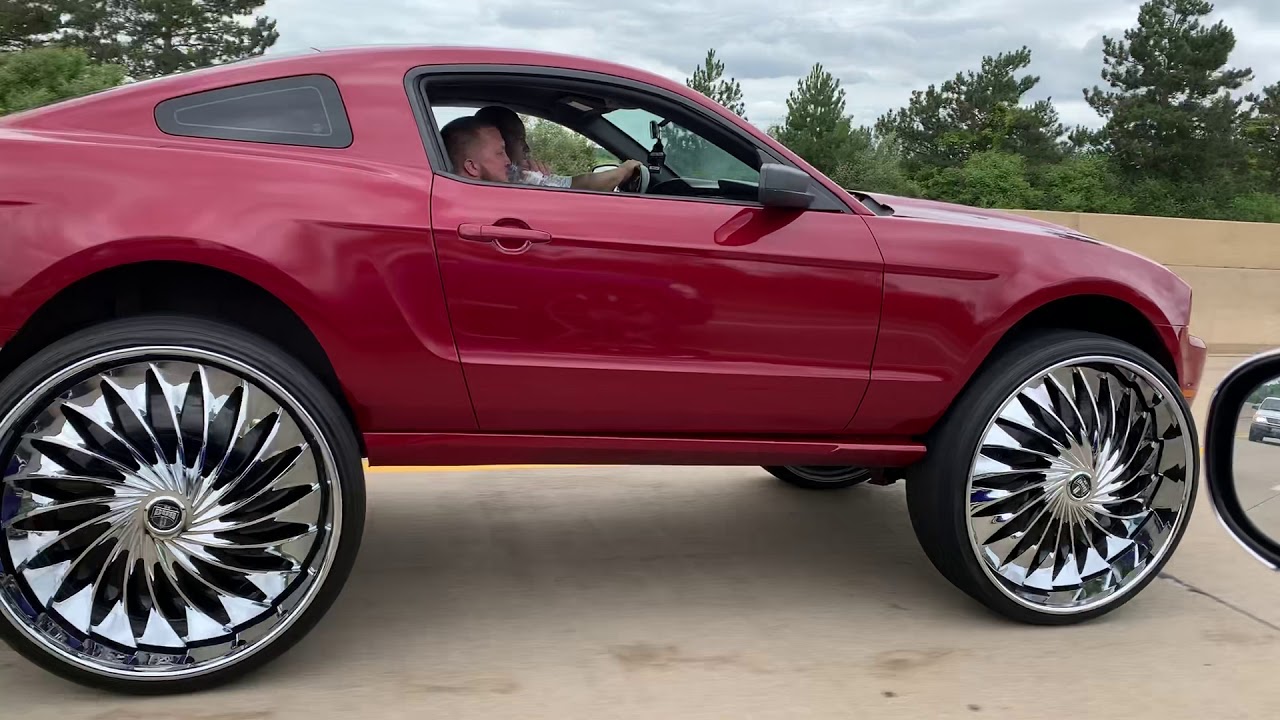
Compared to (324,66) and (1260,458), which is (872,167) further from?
(1260,458)

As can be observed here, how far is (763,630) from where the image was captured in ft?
11.6

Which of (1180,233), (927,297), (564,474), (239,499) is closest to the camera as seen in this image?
(239,499)

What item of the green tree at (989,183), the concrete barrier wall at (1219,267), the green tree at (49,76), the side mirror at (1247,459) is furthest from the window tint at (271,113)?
the green tree at (989,183)

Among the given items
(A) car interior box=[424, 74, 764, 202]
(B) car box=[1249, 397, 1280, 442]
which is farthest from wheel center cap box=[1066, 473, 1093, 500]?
(B) car box=[1249, 397, 1280, 442]

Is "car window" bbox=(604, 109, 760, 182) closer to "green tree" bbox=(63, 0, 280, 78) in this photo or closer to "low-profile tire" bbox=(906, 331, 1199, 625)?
"low-profile tire" bbox=(906, 331, 1199, 625)

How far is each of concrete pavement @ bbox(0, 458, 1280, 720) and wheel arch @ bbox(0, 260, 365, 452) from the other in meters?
0.70

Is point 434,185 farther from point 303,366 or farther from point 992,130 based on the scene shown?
point 992,130

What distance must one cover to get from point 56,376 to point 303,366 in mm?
590

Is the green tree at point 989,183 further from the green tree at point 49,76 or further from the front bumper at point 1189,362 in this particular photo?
the front bumper at point 1189,362

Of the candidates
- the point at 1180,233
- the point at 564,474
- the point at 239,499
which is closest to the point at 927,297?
the point at 239,499

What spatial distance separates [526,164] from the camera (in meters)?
3.68

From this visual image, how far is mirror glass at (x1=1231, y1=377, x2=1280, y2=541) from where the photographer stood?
1.79m

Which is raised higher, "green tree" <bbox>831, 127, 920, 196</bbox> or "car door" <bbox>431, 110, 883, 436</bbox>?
"car door" <bbox>431, 110, 883, 436</bbox>

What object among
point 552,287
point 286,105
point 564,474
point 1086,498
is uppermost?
point 286,105
